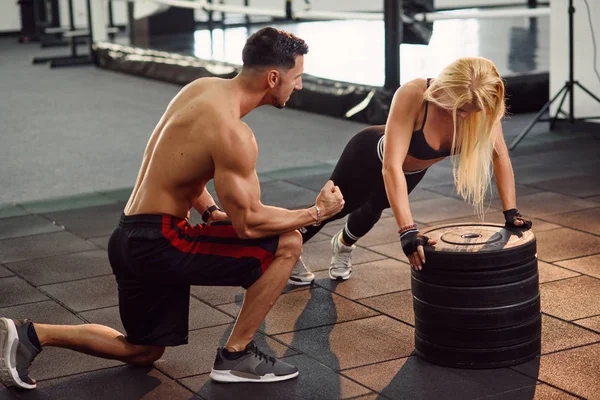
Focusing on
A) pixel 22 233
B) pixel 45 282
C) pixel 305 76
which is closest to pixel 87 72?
pixel 305 76

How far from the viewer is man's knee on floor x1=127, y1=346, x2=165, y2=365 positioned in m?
3.06

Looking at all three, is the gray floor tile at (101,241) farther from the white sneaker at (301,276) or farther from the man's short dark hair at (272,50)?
the man's short dark hair at (272,50)

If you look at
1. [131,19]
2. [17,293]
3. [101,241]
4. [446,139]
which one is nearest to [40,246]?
[101,241]

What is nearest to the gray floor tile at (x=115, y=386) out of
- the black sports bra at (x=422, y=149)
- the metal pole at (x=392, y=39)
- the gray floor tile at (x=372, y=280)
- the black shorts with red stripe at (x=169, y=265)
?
the black shorts with red stripe at (x=169, y=265)

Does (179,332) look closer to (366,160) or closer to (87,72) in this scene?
(366,160)

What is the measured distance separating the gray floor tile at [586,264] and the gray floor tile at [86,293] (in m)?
1.91

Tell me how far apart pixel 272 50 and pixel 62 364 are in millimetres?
1282

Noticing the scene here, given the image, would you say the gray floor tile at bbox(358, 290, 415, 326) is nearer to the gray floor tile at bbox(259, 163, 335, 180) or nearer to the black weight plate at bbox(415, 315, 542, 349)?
the black weight plate at bbox(415, 315, 542, 349)

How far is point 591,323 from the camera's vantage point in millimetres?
3371

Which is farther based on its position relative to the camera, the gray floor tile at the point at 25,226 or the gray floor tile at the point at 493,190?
the gray floor tile at the point at 493,190

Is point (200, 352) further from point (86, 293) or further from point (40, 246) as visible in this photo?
point (40, 246)

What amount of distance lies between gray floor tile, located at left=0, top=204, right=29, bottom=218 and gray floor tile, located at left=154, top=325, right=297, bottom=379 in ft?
7.38

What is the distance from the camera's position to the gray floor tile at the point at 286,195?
5.31 meters

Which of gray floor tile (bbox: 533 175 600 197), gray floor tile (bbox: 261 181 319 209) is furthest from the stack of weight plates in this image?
gray floor tile (bbox: 533 175 600 197)
